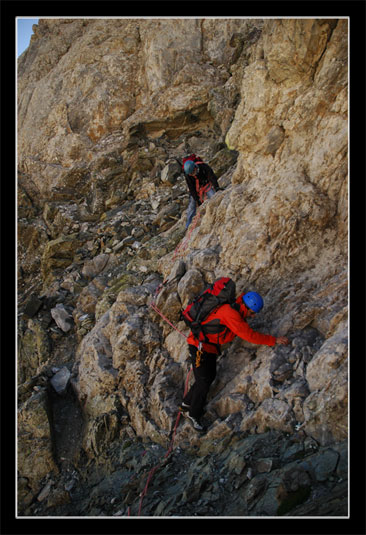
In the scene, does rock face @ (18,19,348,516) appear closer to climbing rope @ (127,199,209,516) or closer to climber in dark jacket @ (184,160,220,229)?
climbing rope @ (127,199,209,516)

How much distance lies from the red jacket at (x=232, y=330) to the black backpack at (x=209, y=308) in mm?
71

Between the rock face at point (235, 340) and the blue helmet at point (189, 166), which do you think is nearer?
the rock face at point (235, 340)

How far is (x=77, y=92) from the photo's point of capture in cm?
1861

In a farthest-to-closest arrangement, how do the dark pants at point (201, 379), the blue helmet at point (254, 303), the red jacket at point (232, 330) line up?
1. the dark pants at point (201, 379)
2. the blue helmet at point (254, 303)
3. the red jacket at point (232, 330)

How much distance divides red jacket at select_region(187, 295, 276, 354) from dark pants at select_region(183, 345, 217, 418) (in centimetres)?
16

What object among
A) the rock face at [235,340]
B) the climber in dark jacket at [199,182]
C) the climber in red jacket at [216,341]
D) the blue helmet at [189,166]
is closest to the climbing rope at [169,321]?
the rock face at [235,340]

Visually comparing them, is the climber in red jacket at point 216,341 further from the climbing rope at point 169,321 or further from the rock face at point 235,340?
the climbing rope at point 169,321

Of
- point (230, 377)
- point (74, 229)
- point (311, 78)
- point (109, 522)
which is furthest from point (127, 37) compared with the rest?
point (109, 522)

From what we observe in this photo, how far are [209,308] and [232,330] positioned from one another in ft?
1.87

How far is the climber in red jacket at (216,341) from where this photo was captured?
5.38 metres

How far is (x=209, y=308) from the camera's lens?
18.8ft

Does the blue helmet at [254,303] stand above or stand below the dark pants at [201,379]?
above

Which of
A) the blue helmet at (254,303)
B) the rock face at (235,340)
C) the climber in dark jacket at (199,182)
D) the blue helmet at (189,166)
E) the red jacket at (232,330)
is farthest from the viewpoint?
the climber in dark jacket at (199,182)

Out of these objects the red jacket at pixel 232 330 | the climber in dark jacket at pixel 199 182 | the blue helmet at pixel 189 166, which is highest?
the blue helmet at pixel 189 166
